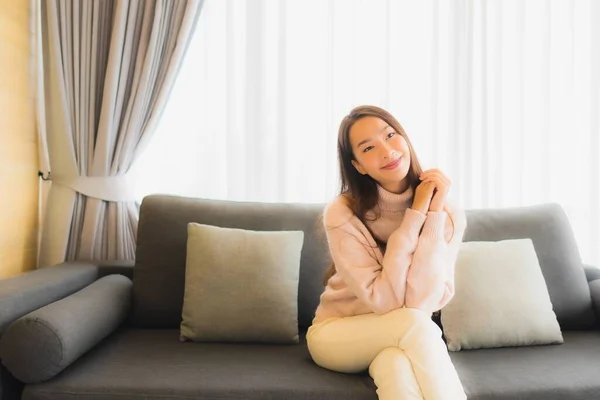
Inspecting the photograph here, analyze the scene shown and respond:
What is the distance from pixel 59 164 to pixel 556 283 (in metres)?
2.27

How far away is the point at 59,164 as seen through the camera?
262 cm

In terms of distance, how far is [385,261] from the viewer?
5.76 ft

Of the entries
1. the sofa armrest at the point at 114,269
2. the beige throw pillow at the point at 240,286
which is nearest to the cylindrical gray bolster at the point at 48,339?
the beige throw pillow at the point at 240,286

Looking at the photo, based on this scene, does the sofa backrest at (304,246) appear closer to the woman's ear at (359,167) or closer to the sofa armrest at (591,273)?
the sofa armrest at (591,273)

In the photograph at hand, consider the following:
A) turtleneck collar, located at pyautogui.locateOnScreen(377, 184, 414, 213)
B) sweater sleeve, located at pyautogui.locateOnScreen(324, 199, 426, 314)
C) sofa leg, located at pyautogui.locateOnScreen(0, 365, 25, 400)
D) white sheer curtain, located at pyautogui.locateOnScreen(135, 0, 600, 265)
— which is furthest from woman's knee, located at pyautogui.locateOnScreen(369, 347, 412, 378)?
white sheer curtain, located at pyautogui.locateOnScreen(135, 0, 600, 265)

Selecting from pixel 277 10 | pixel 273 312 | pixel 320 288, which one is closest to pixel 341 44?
pixel 277 10

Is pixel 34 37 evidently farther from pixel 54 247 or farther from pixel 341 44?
pixel 341 44

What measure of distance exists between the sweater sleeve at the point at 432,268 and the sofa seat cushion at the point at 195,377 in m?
0.30

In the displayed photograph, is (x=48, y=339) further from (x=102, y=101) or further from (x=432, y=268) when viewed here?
(x=102, y=101)

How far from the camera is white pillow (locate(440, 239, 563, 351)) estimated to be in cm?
199

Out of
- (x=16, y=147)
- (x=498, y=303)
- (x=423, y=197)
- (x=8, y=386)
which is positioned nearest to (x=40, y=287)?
(x=8, y=386)

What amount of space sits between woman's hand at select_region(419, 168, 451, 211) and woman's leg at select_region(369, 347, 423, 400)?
504mm

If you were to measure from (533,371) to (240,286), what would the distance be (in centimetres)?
104

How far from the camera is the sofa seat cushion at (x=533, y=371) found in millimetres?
1623
